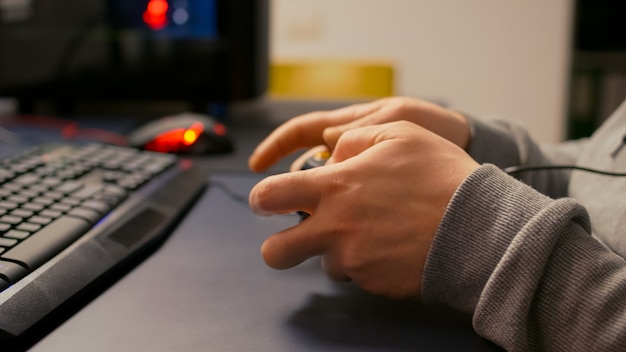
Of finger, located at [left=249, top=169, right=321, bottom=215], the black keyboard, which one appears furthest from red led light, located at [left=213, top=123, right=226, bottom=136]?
finger, located at [left=249, top=169, right=321, bottom=215]

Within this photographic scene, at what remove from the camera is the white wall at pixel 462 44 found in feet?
6.88

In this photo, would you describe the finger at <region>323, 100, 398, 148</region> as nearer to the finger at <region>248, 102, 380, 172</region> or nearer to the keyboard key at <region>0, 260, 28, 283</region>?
the finger at <region>248, 102, 380, 172</region>

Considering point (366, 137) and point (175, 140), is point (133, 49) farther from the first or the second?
point (366, 137)

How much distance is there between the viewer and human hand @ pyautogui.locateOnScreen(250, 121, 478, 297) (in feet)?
1.39

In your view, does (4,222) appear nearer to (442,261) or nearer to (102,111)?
(442,261)

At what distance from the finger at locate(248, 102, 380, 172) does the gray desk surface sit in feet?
0.45

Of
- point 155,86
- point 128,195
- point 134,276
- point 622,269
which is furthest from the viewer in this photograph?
point 155,86

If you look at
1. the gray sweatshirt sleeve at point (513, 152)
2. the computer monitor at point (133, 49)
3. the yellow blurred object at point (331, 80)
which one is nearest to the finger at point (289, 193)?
the gray sweatshirt sleeve at point (513, 152)

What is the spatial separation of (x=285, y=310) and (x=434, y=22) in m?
1.83

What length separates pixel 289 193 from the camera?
438 mm

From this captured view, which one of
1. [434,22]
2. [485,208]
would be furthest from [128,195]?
[434,22]

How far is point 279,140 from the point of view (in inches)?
26.2

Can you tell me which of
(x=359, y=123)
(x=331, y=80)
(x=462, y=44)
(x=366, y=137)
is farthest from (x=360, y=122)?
(x=462, y=44)

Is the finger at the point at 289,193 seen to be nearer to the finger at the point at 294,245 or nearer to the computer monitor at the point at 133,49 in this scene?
the finger at the point at 294,245
